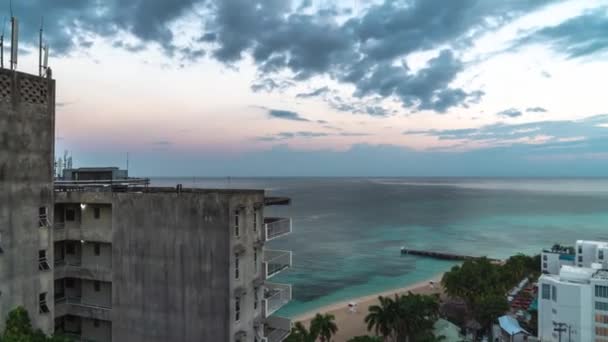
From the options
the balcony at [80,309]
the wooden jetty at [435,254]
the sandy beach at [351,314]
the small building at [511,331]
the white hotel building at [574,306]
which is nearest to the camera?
the balcony at [80,309]

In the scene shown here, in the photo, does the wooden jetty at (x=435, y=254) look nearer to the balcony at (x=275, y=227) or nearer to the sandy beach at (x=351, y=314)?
the sandy beach at (x=351, y=314)

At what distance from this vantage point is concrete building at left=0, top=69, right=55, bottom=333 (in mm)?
20375

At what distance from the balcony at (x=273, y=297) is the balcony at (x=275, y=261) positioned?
113 cm

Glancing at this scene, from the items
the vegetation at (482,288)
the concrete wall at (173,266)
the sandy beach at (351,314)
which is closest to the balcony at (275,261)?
the concrete wall at (173,266)

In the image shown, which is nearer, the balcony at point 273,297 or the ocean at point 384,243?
the balcony at point 273,297

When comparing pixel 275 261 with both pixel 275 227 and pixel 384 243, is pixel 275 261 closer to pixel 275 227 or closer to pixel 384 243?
pixel 275 227

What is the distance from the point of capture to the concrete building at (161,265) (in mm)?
22391

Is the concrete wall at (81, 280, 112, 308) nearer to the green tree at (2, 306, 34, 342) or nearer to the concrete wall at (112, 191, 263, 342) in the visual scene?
the concrete wall at (112, 191, 263, 342)

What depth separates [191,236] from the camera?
22.8 m

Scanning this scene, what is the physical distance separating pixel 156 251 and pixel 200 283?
331 cm

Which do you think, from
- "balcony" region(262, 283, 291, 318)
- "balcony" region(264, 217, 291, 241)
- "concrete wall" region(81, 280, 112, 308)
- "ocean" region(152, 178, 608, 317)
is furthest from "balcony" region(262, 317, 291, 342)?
"ocean" region(152, 178, 608, 317)

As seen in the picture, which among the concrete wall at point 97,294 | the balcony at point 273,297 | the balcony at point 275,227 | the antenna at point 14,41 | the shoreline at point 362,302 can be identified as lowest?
the shoreline at point 362,302

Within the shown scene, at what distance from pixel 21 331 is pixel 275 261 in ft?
51.2

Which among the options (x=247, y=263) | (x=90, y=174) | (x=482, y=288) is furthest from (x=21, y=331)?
(x=482, y=288)
